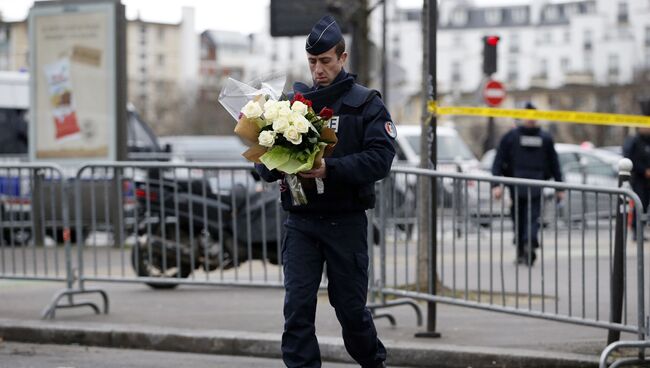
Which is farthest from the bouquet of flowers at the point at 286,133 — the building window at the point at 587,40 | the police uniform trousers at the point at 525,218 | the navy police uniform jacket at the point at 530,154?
the building window at the point at 587,40

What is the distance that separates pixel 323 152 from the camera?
5.84m

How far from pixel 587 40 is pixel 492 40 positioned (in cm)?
10502

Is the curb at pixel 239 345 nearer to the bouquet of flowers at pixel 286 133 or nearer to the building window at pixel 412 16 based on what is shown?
the bouquet of flowers at pixel 286 133

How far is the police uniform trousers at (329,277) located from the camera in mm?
5980

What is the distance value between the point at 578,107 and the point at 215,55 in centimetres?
6790

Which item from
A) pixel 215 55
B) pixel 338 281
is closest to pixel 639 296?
pixel 338 281

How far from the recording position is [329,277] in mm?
6188

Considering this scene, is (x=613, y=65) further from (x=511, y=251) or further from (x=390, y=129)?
(x=390, y=129)

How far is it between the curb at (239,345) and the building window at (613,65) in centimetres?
10838

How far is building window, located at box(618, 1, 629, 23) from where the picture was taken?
385 ft

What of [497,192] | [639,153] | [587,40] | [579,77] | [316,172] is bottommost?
[497,192]

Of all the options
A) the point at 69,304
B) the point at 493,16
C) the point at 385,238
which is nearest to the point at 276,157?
the point at 385,238

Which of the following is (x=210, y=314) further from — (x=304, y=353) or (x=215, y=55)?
(x=215, y=55)

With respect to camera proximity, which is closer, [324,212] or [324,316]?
[324,212]
